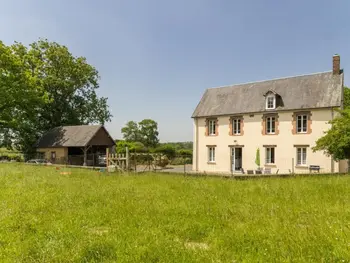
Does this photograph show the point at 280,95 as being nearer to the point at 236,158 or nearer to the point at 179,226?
the point at 236,158

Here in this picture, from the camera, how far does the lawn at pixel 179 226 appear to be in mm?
4320

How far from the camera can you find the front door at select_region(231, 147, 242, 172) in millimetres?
25969

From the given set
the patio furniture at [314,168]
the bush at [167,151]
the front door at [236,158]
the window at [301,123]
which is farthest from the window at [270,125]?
the bush at [167,151]

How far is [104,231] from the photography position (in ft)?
18.6

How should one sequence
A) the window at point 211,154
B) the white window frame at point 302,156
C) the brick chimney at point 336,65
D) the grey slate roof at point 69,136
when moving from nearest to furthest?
the white window frame at point 302,156, the brick chimney at point 336,65, the window at point 211,154, the grey slate roof at point 69,136

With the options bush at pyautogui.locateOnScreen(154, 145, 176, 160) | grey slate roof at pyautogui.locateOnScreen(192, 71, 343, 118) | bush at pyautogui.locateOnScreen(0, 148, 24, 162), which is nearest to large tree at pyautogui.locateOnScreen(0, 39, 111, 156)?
bush at pyautogui.locateOnScreen(0, 148, 24, 162)

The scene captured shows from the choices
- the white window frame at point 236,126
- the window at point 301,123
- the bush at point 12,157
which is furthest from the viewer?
the bush at point 12,157

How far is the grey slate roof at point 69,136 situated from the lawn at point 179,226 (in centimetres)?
2380

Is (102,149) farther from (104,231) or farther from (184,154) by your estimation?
(104,231)

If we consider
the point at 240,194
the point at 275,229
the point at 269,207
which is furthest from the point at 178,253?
the point at 240,194

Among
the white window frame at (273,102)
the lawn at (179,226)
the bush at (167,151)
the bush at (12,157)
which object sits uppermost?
the white window frame at (273,102)

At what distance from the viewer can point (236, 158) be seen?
26.2m

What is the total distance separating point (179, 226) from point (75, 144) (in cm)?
2888

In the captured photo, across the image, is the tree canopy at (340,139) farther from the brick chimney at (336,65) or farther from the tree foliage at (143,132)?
the tree foliage at (143,132)
